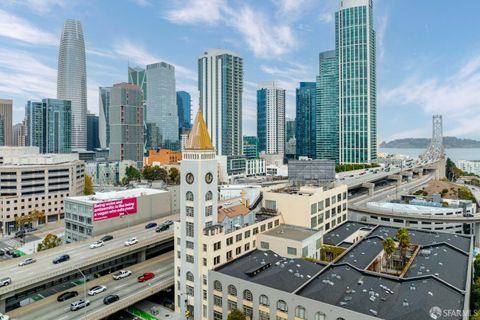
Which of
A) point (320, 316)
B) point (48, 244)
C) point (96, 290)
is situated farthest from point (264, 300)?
point (48, 244)

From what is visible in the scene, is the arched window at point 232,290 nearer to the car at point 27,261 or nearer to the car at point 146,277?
the car at point 146,277

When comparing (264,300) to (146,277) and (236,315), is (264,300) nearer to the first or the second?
(236,315)

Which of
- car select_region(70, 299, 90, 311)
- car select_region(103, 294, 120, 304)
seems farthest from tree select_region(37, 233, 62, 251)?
car select_region(103, 294, 120, 304)

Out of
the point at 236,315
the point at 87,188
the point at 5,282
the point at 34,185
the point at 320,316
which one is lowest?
the point at 236,315

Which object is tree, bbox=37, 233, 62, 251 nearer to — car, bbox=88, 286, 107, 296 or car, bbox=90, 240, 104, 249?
car, bbox=90, 240, 104, 249

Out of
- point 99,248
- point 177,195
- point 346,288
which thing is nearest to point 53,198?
point 177,195

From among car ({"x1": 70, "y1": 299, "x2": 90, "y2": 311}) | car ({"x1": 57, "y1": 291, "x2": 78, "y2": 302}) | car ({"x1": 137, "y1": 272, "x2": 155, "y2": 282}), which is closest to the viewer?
car ({"x1": 70, "y1": 299, "x2": 90, "y2": 311})

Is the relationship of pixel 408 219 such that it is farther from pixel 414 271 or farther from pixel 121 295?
pixel 121 295
